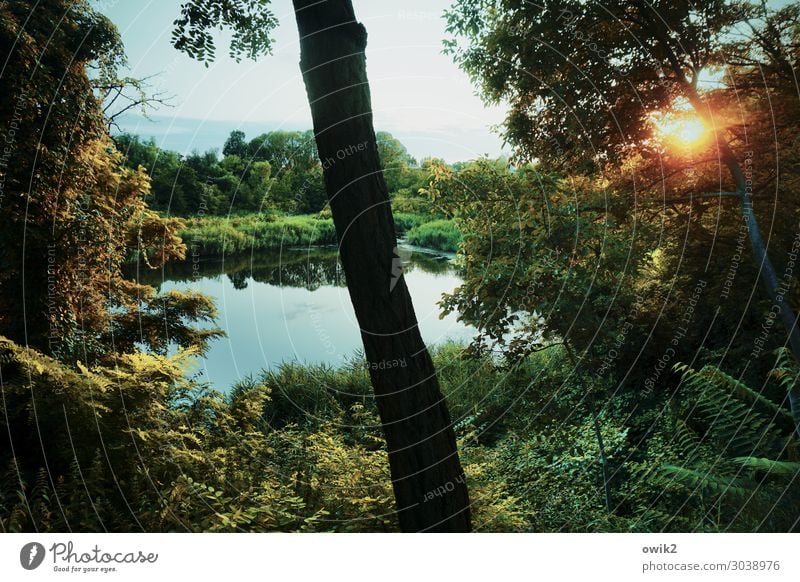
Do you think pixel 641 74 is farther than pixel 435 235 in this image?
No

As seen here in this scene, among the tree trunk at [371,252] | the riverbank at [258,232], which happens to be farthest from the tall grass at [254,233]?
the tree trunk at [371,252]

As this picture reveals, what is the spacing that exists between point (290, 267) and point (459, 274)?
6.61 ft

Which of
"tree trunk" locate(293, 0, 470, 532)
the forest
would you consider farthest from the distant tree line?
"tree trunk" locate(293, 0, 470, 532)

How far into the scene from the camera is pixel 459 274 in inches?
251

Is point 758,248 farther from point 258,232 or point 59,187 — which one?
point 59,187

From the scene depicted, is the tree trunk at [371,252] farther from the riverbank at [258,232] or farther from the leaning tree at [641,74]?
the riverbank at [258,232]

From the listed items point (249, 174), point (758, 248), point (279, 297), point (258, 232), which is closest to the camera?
point (758, 248)

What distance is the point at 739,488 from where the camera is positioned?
338cm

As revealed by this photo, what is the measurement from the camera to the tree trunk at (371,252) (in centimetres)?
270

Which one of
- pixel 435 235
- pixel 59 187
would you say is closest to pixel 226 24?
pixel 59 187

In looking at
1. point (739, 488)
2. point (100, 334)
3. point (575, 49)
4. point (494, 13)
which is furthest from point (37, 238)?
point (739, 488)

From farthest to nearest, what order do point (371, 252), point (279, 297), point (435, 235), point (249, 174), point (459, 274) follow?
point (435, 235) < point (279, 297) < point (459, 274) < point (249, 174) < point (371, 252)

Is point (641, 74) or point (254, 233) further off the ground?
point (641, 74)

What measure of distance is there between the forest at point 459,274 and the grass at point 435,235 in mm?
875
